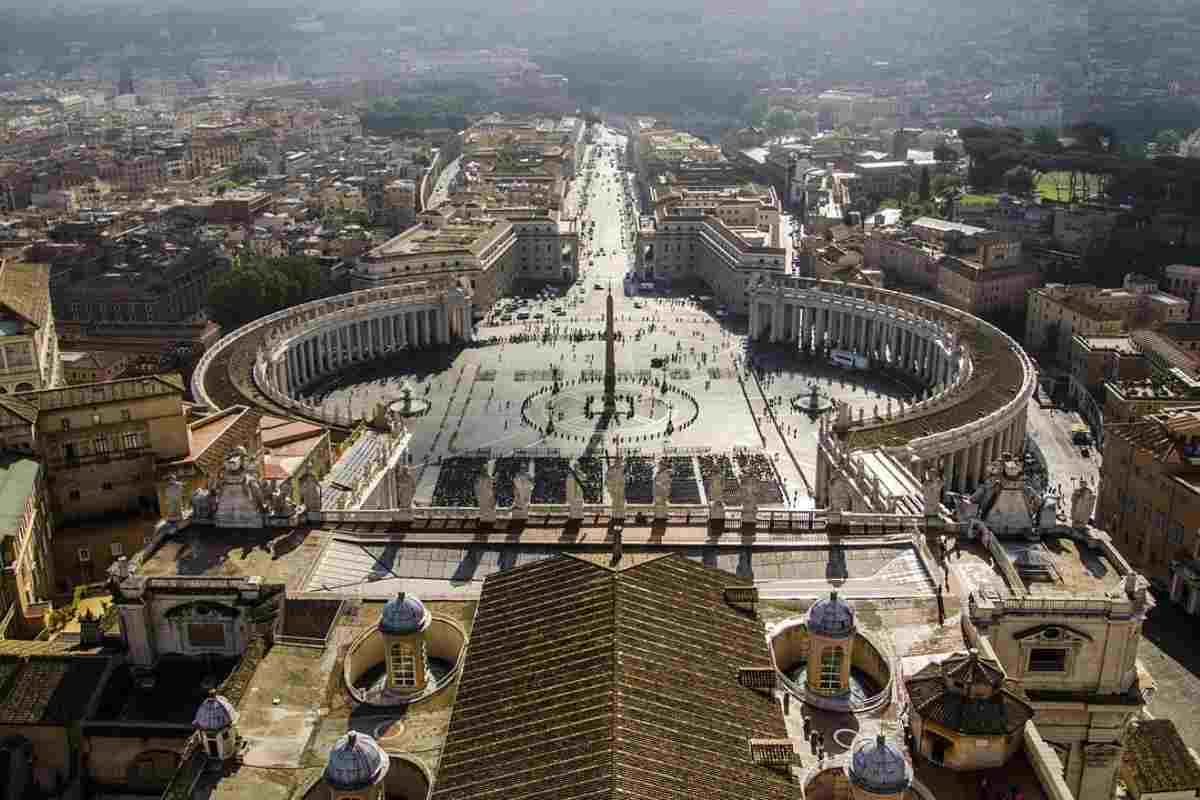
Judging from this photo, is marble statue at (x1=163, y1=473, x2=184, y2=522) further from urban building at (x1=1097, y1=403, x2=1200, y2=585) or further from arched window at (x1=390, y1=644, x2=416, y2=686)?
urban building at (x1=1097, y1=403, x2=1200, y2=585)

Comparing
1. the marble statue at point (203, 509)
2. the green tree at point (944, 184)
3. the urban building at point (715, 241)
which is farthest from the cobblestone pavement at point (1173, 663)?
the green tree at point (944, 184)

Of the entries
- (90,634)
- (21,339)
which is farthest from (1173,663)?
(21,339)

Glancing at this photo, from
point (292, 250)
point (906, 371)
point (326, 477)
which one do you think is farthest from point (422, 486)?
point (292, 250)

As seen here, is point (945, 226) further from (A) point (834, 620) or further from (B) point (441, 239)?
(A) point (834, 620)

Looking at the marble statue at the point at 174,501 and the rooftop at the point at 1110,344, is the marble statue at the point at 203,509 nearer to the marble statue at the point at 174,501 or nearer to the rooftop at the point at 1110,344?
the marble statue at the point at 174,501

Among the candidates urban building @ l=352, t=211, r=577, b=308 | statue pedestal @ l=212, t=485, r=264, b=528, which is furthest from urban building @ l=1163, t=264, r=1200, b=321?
statue pedestal @ l=212, t=485, r=264, b=528

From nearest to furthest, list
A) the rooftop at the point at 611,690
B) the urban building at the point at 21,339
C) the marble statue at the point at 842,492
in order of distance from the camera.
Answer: the rooftop at the point at 611,690 → the marble statue at the point at 842,492 → the urban building at the point at 21,339
